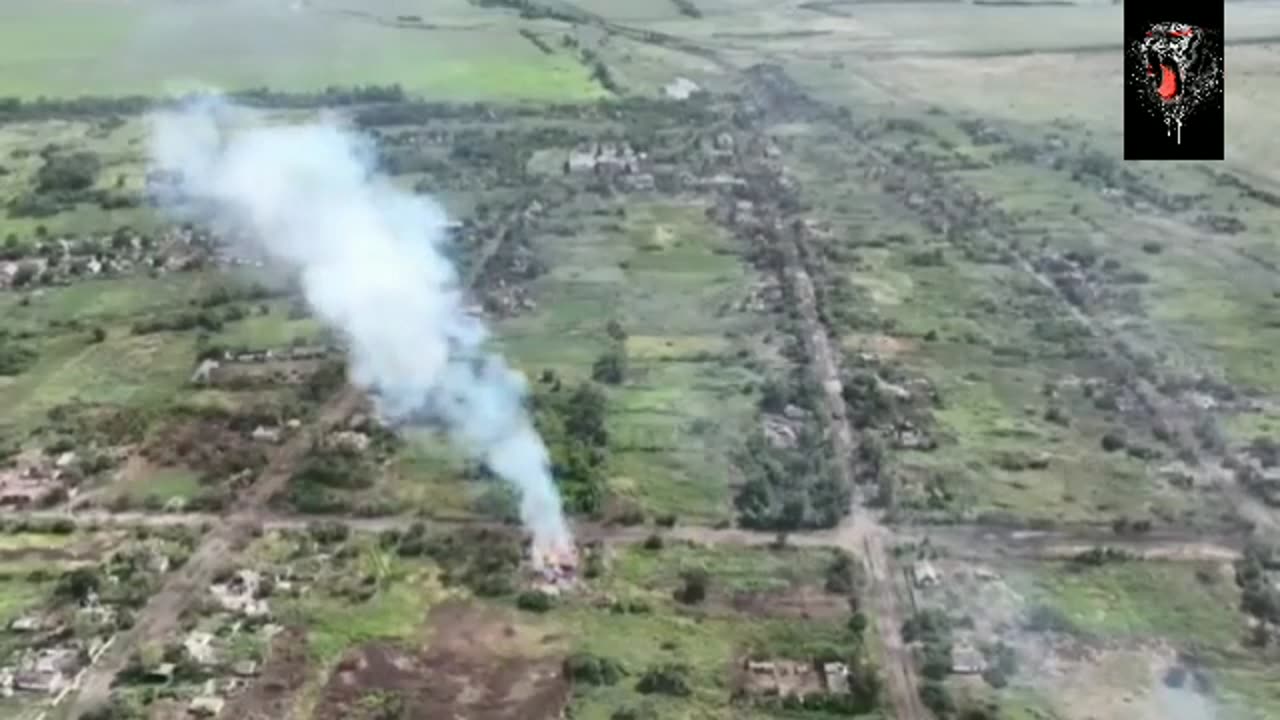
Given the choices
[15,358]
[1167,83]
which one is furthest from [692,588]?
[1167,83]

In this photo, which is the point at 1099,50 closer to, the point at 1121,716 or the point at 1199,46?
the point at 1199,46

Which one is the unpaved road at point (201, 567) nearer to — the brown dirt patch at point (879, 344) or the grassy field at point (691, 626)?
the grassy field at point (691, 626)

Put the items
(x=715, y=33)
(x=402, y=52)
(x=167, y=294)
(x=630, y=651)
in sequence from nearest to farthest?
(x=630, y=651) → (x=167, y=294) → (x=402, y=52) → (x=715, y=33)

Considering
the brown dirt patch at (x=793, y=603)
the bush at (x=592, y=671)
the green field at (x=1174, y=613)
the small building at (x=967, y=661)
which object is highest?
the bush at (x=592, y=671)

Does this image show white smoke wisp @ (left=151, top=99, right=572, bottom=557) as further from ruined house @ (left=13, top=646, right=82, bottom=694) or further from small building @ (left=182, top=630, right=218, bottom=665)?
ruined house @ (left=13, top=646, right=82, bottom=694)

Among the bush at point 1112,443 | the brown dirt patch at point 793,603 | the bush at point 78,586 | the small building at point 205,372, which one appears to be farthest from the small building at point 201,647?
the bush at point 1112,443

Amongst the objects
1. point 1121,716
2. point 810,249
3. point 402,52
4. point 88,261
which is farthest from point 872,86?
point 1121,716
